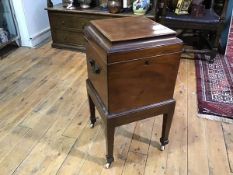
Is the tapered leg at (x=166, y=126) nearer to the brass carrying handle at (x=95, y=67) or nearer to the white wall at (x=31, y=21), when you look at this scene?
the brass carrying handle at (x=95, y=67)

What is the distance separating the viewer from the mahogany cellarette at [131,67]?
0.95 m

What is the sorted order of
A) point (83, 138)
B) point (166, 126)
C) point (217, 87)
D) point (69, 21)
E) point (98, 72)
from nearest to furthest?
point (98, 72), point (166, 126), point (83, 138), point (217, 87), point (69, 21)

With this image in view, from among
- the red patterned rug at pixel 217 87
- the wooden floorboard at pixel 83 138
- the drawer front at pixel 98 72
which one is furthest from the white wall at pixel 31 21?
the red patterned rug at pixel 217 87

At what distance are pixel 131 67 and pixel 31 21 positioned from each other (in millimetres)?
2122

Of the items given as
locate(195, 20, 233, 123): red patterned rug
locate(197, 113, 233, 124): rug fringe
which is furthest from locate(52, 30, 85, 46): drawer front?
locate(197, 113, 233, 124): rug fringe

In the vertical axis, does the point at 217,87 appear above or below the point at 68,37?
below

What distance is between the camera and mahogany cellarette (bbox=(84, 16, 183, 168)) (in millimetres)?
955

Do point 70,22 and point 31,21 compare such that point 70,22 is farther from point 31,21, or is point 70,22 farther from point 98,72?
point 98,72

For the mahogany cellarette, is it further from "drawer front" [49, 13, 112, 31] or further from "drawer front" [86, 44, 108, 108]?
"drawer front" [49, 13, 112, 31]

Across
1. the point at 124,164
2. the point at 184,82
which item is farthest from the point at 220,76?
the point at 124,164

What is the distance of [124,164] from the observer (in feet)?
4.19

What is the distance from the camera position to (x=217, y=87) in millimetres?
1969

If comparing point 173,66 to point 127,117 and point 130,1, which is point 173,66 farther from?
point 130,1

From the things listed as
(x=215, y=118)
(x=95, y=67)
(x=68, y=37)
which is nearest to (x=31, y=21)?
(x=68, y=37)
